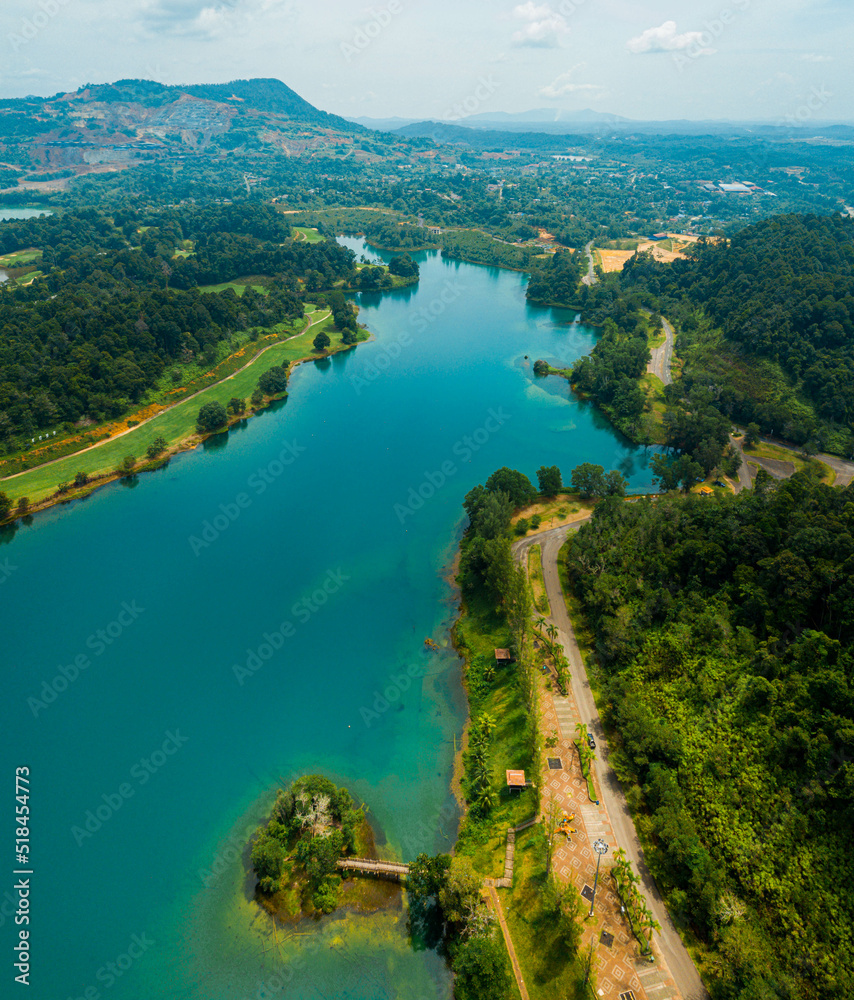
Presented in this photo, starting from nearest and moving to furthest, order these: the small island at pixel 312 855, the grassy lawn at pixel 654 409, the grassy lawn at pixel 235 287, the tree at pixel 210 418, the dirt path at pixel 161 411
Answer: the small island at pixel 312 855 < the dirt path at pixel 161 411 < the grassy lawn at pixel 654 409 < the tree at pixel 210 418 < the grassy lawn at pixel 235 287

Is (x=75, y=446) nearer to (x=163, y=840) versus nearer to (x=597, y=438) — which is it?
(x=163, y=840)

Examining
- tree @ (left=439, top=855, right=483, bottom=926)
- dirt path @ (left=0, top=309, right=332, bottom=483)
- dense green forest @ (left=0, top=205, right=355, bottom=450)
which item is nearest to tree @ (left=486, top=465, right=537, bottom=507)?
tree @ (left=439, top=855, right=483, bottom=926)

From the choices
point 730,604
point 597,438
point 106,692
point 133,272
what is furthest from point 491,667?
point 133,272

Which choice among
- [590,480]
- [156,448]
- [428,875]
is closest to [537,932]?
[428,875]

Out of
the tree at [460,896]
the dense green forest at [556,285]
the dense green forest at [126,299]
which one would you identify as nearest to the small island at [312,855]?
the tree at [460,896]

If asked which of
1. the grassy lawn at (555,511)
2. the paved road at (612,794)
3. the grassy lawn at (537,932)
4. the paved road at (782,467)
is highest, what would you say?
the paved road at (782,467)

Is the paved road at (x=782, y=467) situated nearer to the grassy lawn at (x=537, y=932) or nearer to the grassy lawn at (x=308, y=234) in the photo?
the grassy lawn at (x=537, y=932)
